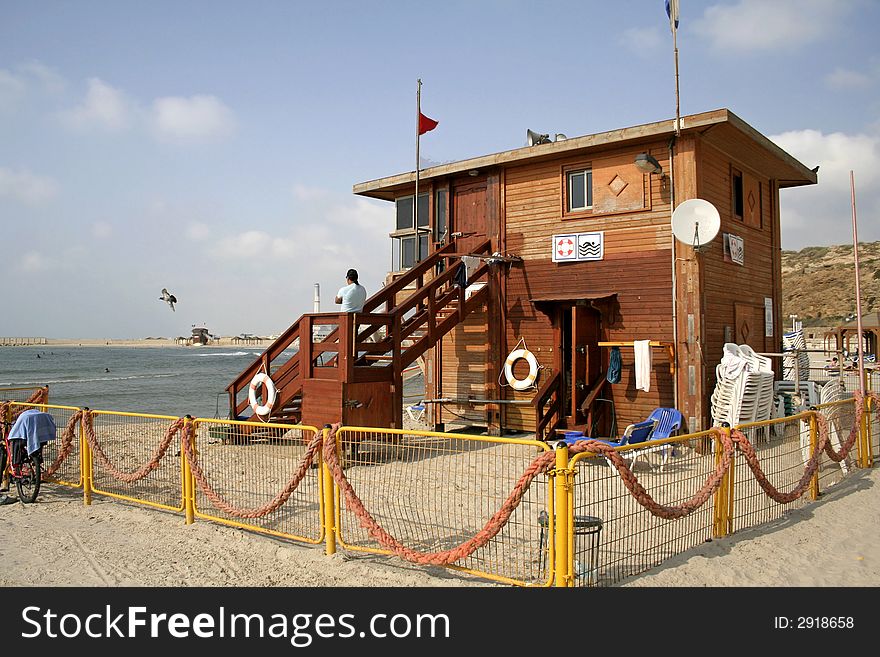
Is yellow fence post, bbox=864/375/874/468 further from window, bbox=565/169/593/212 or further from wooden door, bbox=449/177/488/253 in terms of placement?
wooden door, bbox=449/177/488/253

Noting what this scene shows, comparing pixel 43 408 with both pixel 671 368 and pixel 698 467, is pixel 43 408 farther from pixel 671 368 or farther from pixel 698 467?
pixel 671 368

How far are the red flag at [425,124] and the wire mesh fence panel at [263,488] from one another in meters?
9.14

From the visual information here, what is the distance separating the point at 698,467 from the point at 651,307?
5.87 m

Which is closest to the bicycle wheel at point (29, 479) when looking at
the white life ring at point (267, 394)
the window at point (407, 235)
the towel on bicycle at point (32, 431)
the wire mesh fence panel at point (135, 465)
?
the towel on bicycle at point (32, 431)

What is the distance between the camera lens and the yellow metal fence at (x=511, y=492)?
17.7 feet

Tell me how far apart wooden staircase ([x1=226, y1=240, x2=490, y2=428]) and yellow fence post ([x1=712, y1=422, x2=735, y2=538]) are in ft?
20.9

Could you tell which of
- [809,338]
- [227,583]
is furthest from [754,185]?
[809,338]

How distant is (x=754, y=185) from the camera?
14812 mm

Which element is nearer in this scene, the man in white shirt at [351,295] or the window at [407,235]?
the man in white shirt at [351,295]

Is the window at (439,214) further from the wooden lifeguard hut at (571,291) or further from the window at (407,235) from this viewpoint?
the window at (407,235)

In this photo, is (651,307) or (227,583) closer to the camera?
(227,583)

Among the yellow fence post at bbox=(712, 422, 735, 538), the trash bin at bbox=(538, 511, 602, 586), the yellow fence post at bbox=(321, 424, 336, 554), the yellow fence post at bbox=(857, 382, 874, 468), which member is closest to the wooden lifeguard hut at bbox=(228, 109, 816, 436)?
the yellow fence post at bbox=(857, 382, 874, 468)

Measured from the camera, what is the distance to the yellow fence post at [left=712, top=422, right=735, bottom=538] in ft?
21.8

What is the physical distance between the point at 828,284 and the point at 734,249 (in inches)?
2824
